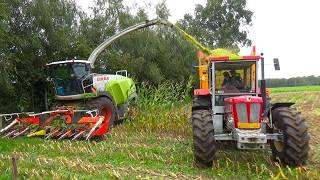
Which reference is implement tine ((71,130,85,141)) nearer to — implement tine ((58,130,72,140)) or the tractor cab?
implement tine ((58,130,72,140))

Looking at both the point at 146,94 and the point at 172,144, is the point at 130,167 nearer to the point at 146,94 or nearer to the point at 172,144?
the point at 172,144

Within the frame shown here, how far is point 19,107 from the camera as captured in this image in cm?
1658

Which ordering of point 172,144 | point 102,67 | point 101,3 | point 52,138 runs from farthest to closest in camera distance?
point 101,3 < point 102,67 < point 52,138 < point 172,144

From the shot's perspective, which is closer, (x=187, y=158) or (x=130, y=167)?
(x=130, y=167)

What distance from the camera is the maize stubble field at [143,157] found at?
6.91 m

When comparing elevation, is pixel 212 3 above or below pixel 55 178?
above

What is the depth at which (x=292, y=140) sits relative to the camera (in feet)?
24.7

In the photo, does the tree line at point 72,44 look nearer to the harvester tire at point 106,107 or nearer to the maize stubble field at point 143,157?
the harvester tire at point 106,107

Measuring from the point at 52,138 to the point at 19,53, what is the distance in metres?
6.10

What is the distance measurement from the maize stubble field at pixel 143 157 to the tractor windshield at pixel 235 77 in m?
1.31

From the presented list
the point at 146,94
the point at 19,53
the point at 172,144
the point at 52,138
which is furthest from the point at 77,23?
the point at 172,144

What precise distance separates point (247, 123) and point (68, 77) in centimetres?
778

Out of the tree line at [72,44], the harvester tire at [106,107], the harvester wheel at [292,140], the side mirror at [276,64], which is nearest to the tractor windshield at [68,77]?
the harvester tire at [106,107]

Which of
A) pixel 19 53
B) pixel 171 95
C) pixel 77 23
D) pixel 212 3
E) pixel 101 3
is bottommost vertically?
pixel 171 95
